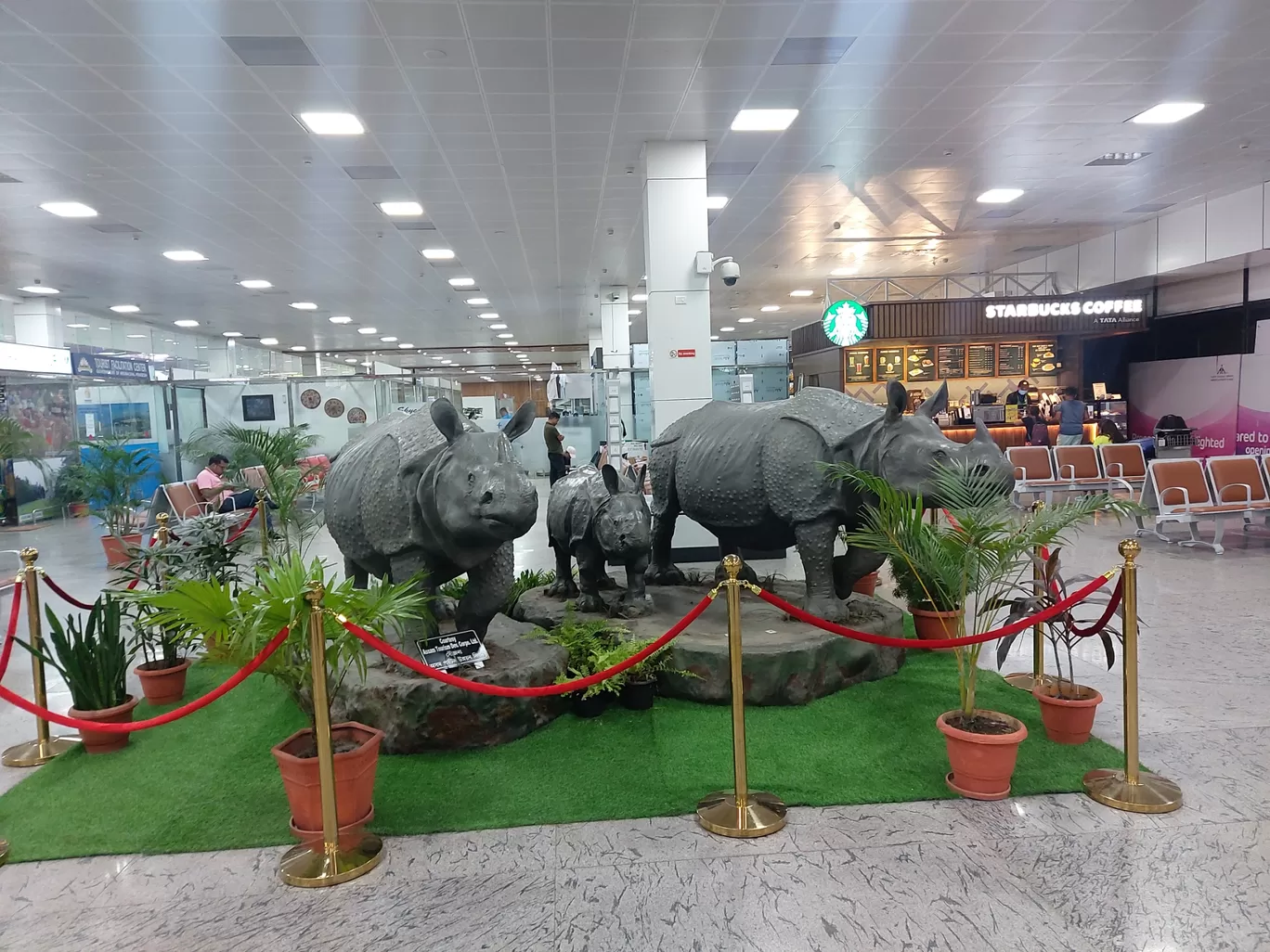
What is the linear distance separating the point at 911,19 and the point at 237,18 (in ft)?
14.4

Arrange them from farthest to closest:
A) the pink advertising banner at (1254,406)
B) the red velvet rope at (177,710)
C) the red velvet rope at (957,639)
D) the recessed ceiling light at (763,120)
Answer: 1. the pink advertising banner at (1254,406)
2. the recessed ceiling light at (763,120)
3. the red velvet rope at (957,639)
4. the red velvet rope at (177,710)

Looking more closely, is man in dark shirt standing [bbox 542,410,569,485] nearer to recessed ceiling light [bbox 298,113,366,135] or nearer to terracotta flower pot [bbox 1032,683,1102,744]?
recessed ceiling light [bbox 298,113,366,135]

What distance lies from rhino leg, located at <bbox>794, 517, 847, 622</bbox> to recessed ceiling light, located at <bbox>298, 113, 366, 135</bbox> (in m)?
5.17

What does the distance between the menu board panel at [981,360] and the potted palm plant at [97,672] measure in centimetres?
1300

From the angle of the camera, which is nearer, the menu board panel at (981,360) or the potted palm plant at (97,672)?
the potted palm plant at (97,672)

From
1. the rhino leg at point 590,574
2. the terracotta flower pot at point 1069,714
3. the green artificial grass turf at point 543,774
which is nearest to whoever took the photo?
the green artificial grass turf at point 543,774

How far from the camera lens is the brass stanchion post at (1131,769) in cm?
293

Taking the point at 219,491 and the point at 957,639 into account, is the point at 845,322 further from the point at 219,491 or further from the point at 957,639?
the point at 957,639

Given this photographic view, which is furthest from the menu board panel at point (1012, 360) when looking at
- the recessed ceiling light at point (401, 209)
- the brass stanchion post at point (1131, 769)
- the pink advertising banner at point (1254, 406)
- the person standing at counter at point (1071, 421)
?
the brass stanchion post at point (1131, 769)

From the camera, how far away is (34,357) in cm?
1188

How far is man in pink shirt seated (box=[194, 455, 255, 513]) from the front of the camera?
27.1 feet

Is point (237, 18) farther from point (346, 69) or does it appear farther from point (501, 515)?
point (501, 515)

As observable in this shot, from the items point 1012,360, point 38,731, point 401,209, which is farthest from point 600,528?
point 1012,360

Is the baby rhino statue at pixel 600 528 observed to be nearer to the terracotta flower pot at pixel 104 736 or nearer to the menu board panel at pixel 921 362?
the terracotta flower pot at pixel 104 736
